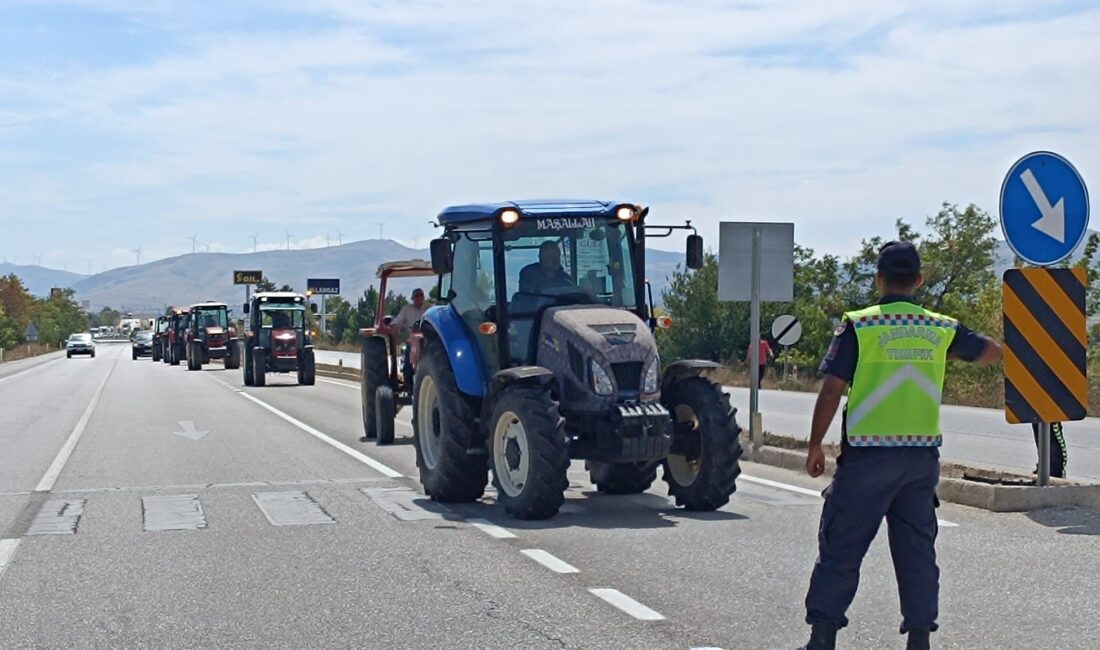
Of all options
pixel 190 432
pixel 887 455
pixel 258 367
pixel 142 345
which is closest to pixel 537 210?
pixel 887 455

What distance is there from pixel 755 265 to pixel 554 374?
234 inches

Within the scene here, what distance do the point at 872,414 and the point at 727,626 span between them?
5.37ft

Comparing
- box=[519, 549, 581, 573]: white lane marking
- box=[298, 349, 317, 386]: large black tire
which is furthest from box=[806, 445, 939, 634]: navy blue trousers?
box=[298, 349, 317, 386]: large black tire

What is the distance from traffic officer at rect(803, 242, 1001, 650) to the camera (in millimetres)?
6238

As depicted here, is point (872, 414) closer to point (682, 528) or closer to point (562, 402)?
point (682, 528)

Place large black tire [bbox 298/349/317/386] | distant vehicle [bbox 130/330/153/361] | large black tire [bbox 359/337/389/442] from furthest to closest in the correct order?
1. distant vehicle [bbox 130/330/153/361]
2. large black tire [bbox 298/349/317/386]
3. large black tire [bbox 359/337/389/442]

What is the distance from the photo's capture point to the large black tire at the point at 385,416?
18859 mm

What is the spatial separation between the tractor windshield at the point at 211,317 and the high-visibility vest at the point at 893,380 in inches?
2206

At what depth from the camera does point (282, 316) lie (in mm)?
42875

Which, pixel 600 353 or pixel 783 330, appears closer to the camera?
pixel 600 353

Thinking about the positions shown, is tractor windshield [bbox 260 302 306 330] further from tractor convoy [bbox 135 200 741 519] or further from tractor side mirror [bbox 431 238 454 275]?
tractor side mirror [bbox 431 238 454 275]

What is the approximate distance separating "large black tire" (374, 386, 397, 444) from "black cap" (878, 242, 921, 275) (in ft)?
42.6

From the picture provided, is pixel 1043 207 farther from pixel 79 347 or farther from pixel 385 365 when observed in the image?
pixel 79 347

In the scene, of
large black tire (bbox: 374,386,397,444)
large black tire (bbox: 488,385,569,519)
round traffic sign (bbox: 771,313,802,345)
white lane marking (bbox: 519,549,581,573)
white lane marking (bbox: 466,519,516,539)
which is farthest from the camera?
round traffic sign (bbox: 771,313,802,345)
